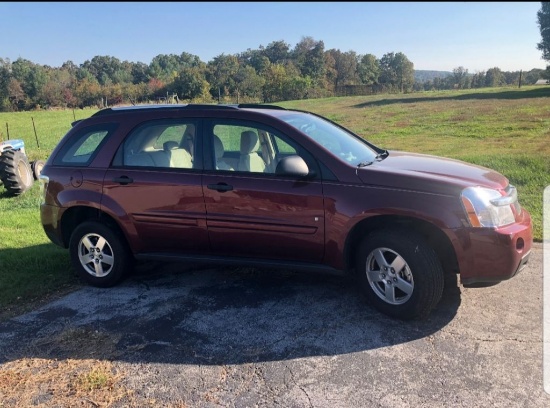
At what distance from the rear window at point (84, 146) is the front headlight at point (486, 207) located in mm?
3394

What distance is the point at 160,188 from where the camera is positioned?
4508 mm

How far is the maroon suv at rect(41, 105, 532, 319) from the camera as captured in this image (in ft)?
12.1

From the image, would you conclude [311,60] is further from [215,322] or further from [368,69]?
[215,322]

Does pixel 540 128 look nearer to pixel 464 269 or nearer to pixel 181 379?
pixel 464 269

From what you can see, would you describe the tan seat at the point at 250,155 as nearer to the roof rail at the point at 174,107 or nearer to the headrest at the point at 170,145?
the roof rail at the point at 174,107

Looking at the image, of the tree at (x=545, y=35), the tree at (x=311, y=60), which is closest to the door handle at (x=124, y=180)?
the tree at (x=545, y=35)

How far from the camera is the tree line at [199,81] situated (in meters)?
63.5

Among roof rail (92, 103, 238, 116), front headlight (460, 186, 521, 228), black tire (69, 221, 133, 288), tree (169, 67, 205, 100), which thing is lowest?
black tire (69, 221, 133, 288)

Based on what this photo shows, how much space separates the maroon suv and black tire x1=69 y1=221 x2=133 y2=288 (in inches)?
0.5

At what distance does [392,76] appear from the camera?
104 metres

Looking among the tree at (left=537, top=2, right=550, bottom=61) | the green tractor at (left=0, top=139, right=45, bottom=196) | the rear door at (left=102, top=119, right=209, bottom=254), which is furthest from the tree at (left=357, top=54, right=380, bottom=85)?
the rear door at (left=102, top=119, right=209, bottom=254)

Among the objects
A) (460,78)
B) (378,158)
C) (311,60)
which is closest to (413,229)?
(378,158)

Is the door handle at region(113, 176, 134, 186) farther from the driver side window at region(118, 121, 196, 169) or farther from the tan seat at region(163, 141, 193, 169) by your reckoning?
the tan seat at region(163, 141, 193, 169)

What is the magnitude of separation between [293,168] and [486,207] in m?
1.52
